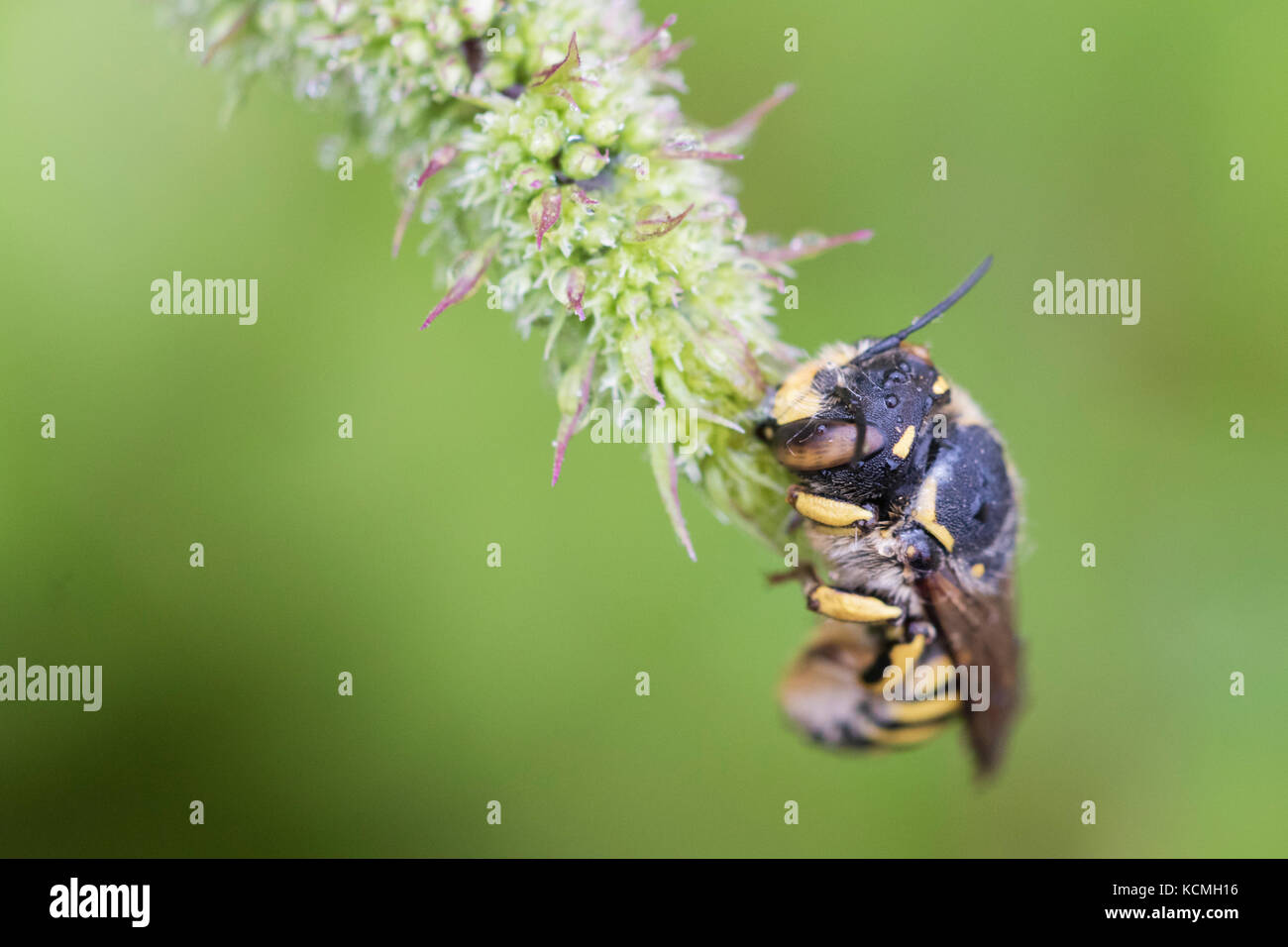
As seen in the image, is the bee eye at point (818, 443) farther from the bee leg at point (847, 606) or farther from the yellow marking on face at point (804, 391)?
the bee leg at point (847, 606)

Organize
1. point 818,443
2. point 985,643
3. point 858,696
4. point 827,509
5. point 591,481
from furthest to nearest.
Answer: point 591,481 < point 858,696 < point 985,643 < point 827,509 < point 818,443

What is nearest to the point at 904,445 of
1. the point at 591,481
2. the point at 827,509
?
the point at 827,509

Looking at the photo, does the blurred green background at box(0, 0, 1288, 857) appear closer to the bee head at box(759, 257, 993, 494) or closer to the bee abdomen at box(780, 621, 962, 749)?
the bee abdomen at box(780, 621, 962, 749)

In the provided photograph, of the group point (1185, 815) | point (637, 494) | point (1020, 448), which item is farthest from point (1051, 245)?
point (1185, 815)

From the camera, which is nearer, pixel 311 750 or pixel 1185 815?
pixel 311 750

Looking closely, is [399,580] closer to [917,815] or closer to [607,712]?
[607,712]

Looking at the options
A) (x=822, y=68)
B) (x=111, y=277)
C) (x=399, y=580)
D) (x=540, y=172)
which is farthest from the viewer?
(x=822, y=68)

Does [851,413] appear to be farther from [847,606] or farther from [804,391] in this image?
[847,606]
